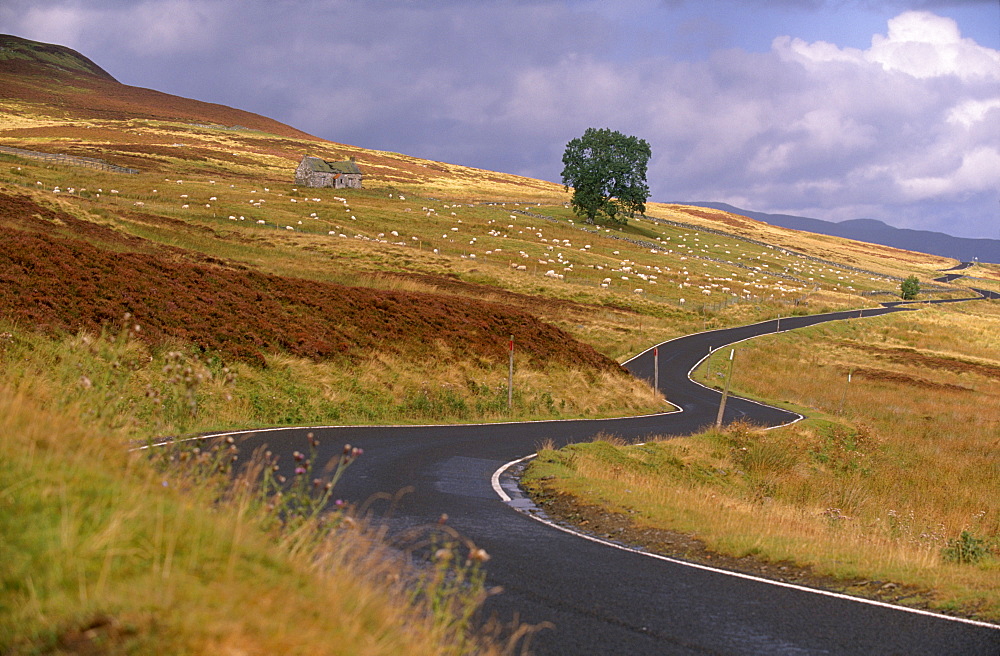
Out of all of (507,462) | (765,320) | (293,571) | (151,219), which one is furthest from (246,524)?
(765,320)

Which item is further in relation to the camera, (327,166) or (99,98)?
(99,98)

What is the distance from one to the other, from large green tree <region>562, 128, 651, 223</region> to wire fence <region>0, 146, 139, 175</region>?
187 feet

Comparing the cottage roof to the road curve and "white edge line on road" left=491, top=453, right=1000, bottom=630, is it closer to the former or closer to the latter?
the road curve

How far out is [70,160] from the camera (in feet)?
292

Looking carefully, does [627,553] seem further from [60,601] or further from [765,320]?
[765,320]

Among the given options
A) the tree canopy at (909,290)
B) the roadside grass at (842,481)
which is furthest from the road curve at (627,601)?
the tree canopy at (909,290)

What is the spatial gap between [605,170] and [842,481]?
322 feet

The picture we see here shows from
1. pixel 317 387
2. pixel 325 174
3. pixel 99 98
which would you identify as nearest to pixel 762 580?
pixel 317 387

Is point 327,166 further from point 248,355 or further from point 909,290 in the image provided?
point 248,355

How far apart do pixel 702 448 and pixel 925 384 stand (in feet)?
107

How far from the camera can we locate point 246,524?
5441mm

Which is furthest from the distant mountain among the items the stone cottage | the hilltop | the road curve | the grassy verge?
the grassy verge

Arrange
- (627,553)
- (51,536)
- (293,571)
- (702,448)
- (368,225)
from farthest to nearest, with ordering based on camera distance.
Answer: (368,225)
(702,448)
(627,553)
(293,571)
(51,536)

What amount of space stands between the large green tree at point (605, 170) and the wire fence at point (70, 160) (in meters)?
56.9
